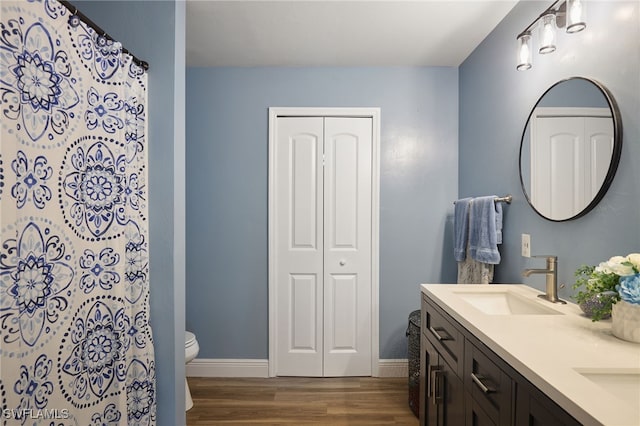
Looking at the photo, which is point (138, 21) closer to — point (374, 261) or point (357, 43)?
point (357, 43)

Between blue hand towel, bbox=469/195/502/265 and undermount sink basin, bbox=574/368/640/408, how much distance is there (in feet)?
3.92

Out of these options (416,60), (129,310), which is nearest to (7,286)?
(129,310)

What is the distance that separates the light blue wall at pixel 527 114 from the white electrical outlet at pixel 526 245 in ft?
0.10

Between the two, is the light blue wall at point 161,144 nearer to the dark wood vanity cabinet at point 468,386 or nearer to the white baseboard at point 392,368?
the dark wood vanity cabinet at point 468,386

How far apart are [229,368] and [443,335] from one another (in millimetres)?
1970

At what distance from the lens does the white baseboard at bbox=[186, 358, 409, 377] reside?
9.50 feet

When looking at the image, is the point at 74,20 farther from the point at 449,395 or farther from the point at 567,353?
the point at 449,395

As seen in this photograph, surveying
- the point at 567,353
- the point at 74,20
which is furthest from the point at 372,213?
the point at 74,20

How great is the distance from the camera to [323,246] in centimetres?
290

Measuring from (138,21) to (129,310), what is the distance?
1.43m

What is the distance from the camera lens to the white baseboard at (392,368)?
2895mm

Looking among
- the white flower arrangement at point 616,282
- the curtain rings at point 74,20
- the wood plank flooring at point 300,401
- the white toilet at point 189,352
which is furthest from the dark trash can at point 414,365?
the curtain rings at point 74,20

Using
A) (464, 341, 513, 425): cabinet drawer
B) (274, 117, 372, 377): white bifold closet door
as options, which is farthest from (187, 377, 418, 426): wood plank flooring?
(464, 341, 513, 425): cabinet drawer

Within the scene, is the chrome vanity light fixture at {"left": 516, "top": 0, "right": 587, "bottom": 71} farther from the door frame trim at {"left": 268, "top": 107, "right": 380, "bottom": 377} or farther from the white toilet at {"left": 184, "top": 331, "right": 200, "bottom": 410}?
the white toilet at {"left": 184, "top": 331, "right": 200, "bottom": 410}
